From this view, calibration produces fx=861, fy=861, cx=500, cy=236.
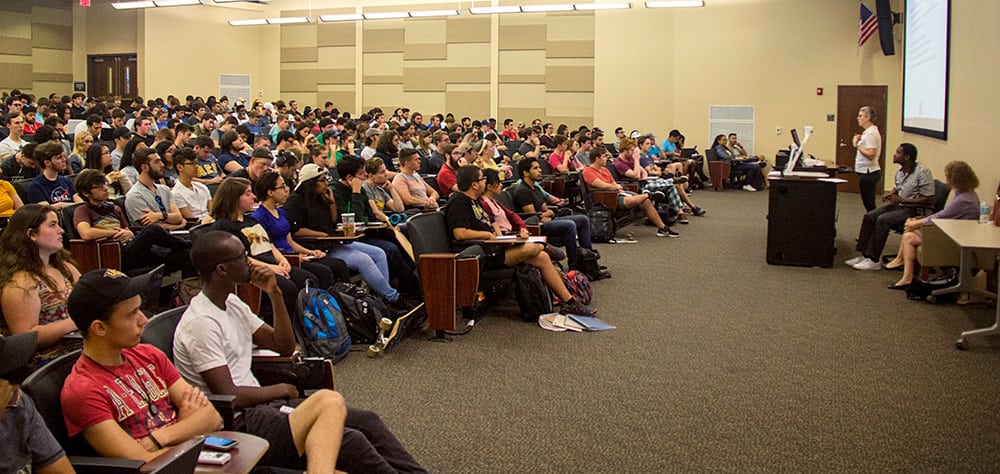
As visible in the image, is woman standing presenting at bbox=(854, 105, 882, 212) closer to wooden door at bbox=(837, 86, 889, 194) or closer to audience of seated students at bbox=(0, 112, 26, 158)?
wooden door at bbox=(837, 86, 889, 194)

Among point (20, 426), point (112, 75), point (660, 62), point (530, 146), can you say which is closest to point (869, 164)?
point (530, 146)

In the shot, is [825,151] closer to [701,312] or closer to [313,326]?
[701,312]

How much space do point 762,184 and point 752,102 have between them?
1678 millimetres

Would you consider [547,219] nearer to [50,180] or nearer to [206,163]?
[206,163]

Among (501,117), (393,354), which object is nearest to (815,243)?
(393,354)

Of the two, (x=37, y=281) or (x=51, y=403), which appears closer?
(x=51, y=403)

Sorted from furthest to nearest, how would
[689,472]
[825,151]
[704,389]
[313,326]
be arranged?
1. [825,151]
2. [313,326]
3. [704,389]
4. [689,472]

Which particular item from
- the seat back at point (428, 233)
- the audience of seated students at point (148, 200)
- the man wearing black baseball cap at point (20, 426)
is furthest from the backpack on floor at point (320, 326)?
the man wearing black baseball cap at point (20, 426)

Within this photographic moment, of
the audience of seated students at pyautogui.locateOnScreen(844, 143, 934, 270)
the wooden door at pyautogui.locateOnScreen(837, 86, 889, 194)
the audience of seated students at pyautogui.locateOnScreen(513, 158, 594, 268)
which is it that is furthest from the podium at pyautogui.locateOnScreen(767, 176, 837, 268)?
the wooden door at pyautogui.locateOnScreen(837, 86, 889, 194)

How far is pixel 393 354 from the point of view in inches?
207

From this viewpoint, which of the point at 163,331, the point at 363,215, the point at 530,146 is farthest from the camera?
the point at 530,146

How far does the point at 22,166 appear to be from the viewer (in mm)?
7430

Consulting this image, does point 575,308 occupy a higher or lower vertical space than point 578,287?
lower

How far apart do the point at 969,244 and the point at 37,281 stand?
519cm
